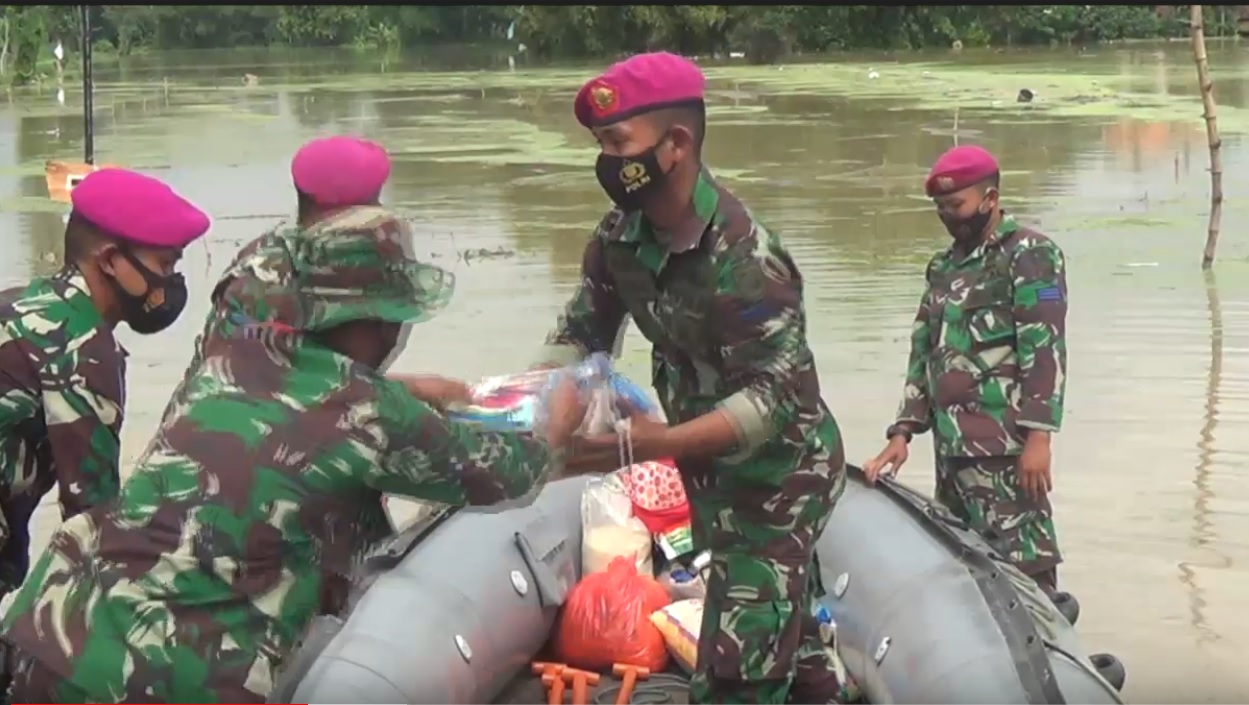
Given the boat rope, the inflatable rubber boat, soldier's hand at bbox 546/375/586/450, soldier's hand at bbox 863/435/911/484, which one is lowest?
the boat rope

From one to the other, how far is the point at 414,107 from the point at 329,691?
2746 centimetres

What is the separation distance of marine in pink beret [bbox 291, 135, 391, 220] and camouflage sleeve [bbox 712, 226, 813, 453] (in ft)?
2.06

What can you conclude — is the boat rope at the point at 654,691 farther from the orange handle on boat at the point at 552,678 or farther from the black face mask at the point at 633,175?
the black face mask at the point at 633,175

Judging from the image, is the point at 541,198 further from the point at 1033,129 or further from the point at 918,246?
the point at 1033,129

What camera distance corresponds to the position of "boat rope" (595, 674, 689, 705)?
419 cm

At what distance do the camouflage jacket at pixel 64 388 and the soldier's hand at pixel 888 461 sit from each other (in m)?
2.30

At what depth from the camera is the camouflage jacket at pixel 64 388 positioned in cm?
297

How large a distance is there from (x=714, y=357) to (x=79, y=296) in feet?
3.78

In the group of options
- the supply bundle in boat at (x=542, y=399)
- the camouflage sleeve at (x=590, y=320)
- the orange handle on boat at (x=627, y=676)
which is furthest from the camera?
the orange handle on boat at (x=627, y=676)

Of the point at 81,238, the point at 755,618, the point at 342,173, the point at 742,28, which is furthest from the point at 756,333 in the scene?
the point at 742,28

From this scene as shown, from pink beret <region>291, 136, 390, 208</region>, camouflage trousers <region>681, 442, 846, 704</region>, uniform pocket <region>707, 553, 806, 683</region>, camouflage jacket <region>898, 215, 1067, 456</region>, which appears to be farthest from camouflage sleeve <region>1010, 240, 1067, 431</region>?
pink beret <region>291, 136, 390, 208</region>

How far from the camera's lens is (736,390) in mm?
3037

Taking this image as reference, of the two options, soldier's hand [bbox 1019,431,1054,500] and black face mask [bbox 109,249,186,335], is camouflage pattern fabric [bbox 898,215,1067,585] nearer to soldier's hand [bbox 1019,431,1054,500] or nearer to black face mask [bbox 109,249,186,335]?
soldier's hand [bbox 1019,431,1054,500]

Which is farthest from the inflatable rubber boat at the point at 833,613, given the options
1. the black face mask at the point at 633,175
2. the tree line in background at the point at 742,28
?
the tree line in background at the point at 742,28
